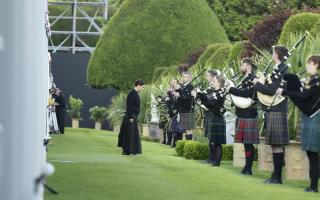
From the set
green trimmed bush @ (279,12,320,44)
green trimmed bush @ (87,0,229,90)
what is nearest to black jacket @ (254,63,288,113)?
green trimmed bush @ (279,12,320,44)

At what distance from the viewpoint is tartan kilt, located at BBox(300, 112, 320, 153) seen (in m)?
10.7

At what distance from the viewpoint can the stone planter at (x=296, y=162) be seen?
13062mm

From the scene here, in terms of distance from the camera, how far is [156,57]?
38812mm

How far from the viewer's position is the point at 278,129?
12148 millimetres

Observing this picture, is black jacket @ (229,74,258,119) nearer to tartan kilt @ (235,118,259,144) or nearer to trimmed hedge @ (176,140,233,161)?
tartan kilt @ (235,118,259,144)

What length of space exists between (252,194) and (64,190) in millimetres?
2223

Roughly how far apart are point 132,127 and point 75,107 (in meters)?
25.5

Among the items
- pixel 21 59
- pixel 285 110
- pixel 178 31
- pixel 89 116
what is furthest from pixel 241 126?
pixel 89 116

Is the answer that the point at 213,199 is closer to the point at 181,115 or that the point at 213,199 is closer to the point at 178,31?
the point at 181,115

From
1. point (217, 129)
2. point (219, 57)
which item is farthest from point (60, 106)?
point (217, 129)

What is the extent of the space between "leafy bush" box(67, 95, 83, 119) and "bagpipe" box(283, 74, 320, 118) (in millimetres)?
34481

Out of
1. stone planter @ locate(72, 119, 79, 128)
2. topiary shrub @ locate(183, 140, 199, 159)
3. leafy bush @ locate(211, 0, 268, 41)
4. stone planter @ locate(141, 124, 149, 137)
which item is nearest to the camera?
topiary shrub @ locate(183, 140, 199, 159)

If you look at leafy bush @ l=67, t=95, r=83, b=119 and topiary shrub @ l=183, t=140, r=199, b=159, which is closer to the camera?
topiary shrub @ l=183, t=140, r=199, b=159

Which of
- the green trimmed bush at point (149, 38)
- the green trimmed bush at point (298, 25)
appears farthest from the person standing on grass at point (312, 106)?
the green trimmed bush at point (149, 38)
